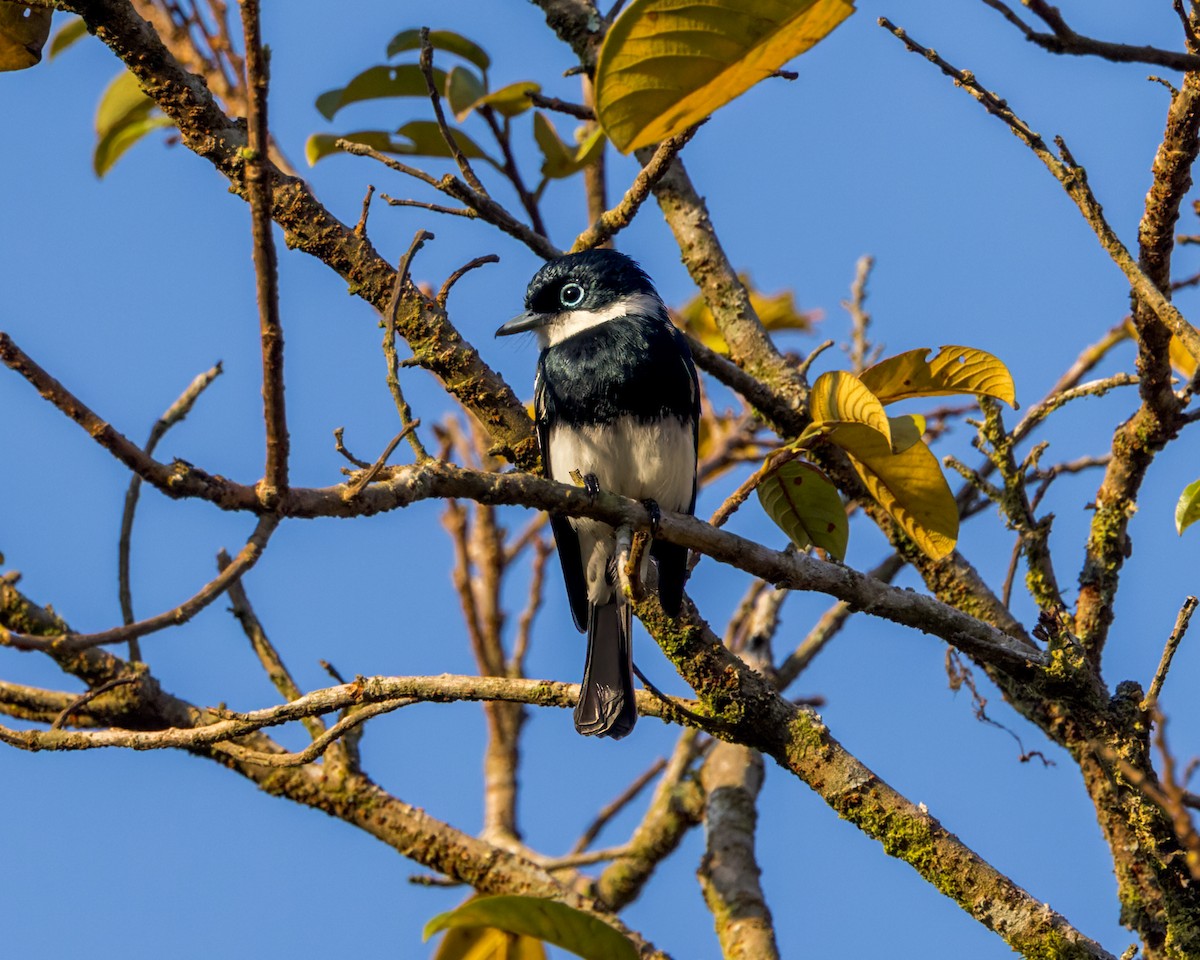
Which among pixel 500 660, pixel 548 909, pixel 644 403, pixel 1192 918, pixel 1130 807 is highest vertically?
pixel 644 403

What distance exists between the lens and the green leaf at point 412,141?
3.98 m

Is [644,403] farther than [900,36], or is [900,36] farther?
[644,403]

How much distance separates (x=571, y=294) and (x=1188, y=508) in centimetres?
244

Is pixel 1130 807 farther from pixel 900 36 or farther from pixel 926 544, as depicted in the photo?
pixel 900 36

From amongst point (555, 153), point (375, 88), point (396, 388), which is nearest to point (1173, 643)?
point (396, 388)

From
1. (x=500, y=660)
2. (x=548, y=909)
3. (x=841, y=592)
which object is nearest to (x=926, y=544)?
(x=841, y=592)

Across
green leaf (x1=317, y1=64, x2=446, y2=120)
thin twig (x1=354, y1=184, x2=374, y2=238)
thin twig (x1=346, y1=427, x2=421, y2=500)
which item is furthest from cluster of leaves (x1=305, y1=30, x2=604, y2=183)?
thin twig (x1=346, y1=427, x2=421, y2=500)

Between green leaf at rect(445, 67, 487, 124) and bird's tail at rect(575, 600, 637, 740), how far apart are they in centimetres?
154

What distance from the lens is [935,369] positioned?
293 cm

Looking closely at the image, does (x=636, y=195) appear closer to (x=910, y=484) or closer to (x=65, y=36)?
(x=910, y=484)

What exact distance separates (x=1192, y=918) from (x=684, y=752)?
2109 millimetres

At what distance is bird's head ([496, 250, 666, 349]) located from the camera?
4.70 metres

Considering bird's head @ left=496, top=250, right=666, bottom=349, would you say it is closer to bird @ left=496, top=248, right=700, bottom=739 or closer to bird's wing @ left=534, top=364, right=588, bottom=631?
bird @ left=496, top=248, right=700, bottom=739

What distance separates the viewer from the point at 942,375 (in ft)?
9.64
